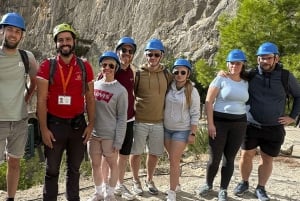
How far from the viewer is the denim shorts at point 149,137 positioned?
5.65 metres

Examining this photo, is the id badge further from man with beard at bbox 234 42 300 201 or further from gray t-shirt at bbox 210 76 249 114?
man with beard at bbox 234 42 300 201

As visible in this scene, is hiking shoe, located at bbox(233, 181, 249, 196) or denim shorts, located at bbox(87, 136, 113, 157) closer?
denim shorts, located at bbox(87, 136, 113, 157)

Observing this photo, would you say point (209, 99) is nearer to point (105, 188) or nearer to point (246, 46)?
point (105, 188)

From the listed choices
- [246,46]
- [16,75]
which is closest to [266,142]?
[16,75]

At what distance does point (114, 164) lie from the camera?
17.6ft

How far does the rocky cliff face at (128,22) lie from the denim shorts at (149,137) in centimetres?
2482

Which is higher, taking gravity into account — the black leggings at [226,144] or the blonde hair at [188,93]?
the blonde hair at [188,93]

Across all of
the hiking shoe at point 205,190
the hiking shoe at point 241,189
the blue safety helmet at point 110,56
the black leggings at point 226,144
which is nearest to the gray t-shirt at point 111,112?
the blue safety helmet at point 110,56

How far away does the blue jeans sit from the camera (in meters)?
4.72

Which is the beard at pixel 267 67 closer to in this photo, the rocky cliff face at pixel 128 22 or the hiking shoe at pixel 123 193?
the hiking shoe at pixel 123 193

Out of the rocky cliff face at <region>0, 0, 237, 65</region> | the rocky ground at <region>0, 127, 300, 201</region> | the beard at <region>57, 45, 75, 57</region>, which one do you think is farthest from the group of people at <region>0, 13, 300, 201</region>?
the rocky cliff face at <region>0, 0, 237, 65</region>

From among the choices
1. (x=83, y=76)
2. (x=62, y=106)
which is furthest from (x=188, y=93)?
(x=62, y=106)

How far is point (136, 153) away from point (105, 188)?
627 mm

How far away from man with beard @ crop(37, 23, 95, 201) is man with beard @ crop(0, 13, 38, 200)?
0.29 metres
